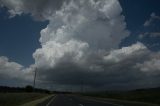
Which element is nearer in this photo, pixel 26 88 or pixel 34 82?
pixel 34 82

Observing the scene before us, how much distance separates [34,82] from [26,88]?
72139 millimetres

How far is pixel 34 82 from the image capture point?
88125 mm

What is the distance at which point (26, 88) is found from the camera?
15762 centimetres
